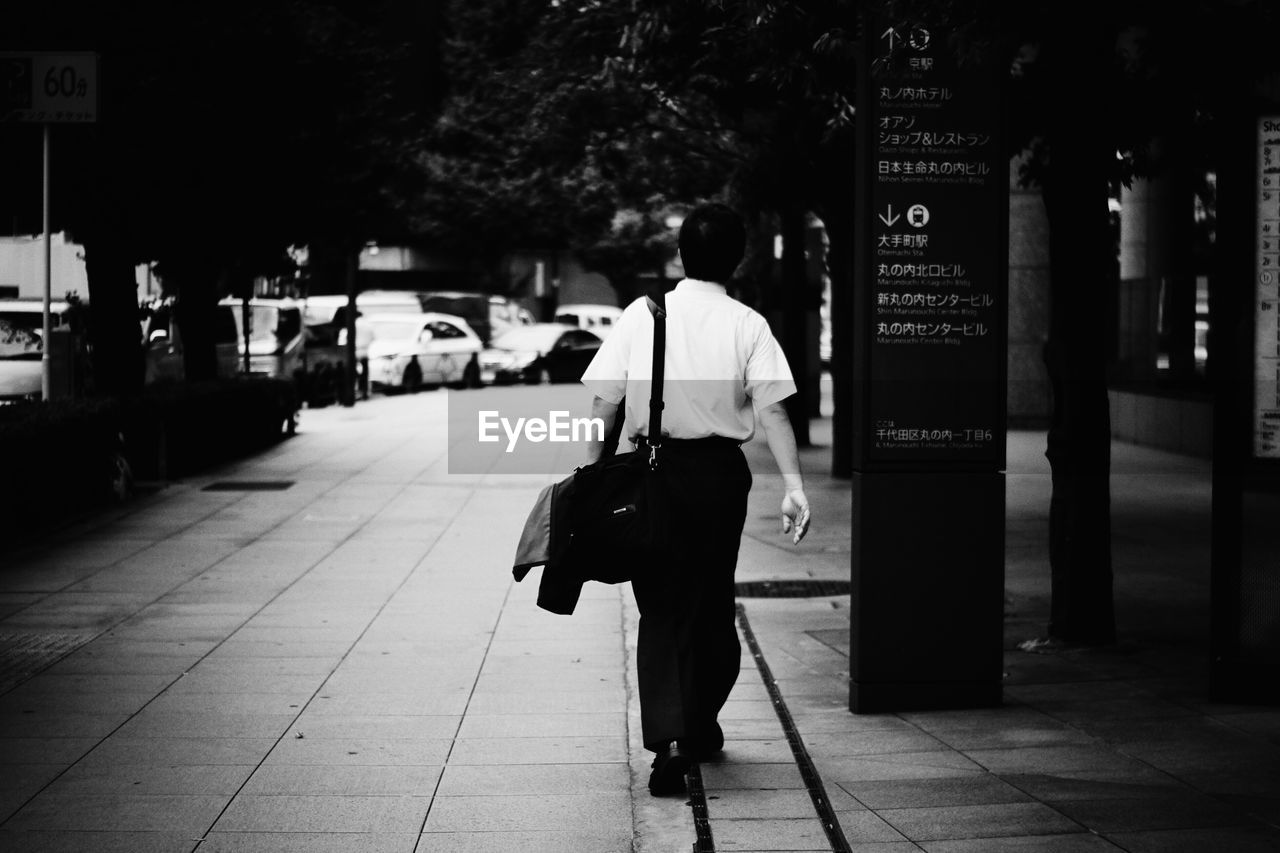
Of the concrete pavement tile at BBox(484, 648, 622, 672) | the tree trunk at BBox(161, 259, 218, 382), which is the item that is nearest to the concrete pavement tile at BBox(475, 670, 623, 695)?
the concrete pavement tile at BBox(484, 648, 622, 672)

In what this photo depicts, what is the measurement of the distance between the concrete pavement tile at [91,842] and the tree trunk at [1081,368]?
4780 mm

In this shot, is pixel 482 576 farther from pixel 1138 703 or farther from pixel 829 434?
pixel 829 434

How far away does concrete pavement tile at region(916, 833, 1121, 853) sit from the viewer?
5.21m

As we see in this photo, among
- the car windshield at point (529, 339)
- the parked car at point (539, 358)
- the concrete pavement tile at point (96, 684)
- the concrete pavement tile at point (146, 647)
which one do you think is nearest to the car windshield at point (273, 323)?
the parked car at point (539, 358)

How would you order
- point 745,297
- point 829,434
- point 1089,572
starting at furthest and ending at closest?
1. point 745,297
2. point 829,434
3. point 1089,572

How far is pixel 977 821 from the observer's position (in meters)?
5.54

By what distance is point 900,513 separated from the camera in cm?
696

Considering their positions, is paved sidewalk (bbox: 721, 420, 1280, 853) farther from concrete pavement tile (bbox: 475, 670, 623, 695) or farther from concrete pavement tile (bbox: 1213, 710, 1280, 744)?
concrete pavement tile (bbox: 475, 670, 623, 695)

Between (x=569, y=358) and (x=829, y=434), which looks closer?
(x=829, y=434)

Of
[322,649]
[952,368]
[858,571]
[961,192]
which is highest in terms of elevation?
[961,192]

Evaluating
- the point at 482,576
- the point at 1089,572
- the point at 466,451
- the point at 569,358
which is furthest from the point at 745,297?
the point at 1089,572

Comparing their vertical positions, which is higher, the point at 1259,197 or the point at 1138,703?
the point at 1259,197

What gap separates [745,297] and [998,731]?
27.1m

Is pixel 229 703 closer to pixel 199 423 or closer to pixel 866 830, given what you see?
pixel 866 830
